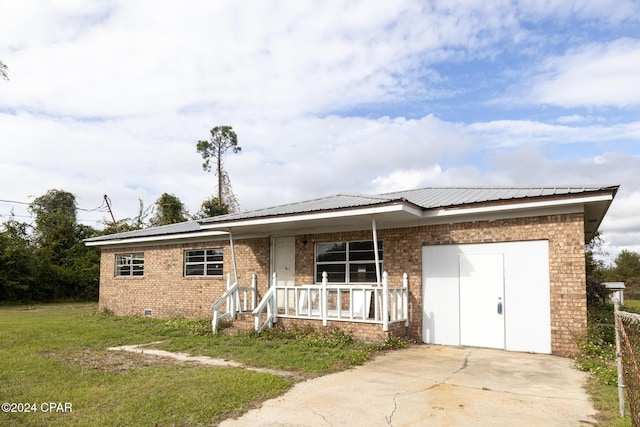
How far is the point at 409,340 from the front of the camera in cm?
1050

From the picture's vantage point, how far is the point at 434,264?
10547 mm

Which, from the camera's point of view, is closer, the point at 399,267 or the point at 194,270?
the point at 399,267

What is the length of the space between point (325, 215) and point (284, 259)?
3.49m

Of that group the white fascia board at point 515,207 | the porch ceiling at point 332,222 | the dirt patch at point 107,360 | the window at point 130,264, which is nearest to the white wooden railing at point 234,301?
the porch ceiling at point 332,222

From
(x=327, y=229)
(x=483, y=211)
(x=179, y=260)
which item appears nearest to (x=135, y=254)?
(x=179, y=260)

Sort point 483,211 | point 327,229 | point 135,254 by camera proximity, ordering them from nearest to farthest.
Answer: point 483,211
point 327,229
point 135,254


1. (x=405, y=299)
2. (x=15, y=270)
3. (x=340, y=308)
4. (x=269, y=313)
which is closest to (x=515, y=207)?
(x=405, y=299)

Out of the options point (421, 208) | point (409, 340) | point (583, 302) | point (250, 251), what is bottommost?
point (409, 340)

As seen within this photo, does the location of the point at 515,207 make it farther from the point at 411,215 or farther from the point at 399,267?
the point at 399,267

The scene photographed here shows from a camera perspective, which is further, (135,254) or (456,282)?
(135,254)

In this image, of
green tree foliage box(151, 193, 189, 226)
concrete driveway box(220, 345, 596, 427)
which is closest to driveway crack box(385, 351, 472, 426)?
concrete driveway box(220, 345, 596, 427)

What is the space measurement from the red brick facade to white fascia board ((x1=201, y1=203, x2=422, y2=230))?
4.16 ft

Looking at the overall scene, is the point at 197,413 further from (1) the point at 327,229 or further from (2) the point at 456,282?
(1) the point at 327,229

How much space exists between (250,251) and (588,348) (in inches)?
360
